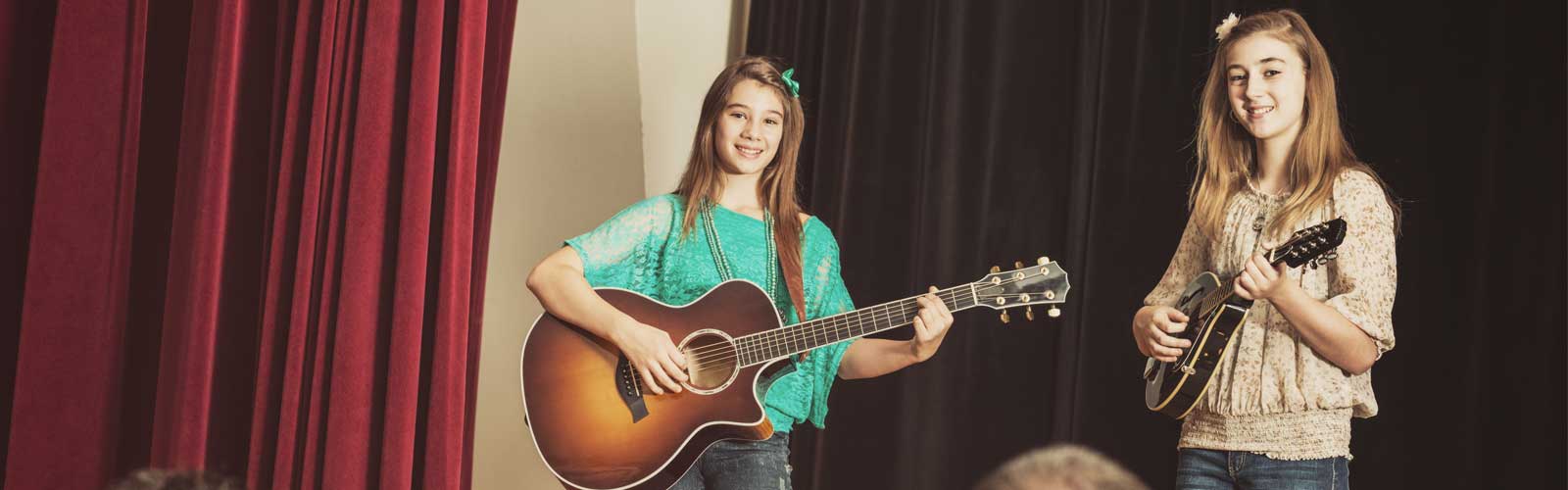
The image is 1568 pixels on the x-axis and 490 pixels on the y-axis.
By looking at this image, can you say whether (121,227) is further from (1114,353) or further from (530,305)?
(1114,353)

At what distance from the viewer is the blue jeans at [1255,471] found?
204cm

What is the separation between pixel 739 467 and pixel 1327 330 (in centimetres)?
108

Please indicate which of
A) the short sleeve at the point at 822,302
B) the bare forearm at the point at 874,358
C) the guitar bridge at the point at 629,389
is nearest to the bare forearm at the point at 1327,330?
the bare forearm at the point at 874,358

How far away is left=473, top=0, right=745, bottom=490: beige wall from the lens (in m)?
3.72

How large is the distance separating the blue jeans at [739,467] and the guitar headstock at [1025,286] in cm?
52

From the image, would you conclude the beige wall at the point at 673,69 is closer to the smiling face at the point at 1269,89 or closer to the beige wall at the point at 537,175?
the beige wall at the point at 537,175

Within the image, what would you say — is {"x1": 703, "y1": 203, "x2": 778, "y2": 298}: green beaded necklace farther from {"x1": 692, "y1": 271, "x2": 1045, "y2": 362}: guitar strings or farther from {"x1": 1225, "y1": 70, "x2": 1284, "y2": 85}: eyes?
{"x1": 1225, "y1": 70, "x2": 1284, "y2": 85}: eyes

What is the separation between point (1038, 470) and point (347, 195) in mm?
1520

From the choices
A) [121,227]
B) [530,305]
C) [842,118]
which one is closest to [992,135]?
[842,118]

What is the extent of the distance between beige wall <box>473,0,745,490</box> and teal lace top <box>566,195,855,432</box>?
126 cm

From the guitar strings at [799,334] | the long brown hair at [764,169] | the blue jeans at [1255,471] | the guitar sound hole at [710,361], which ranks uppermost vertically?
the long brown hair at [764,169]

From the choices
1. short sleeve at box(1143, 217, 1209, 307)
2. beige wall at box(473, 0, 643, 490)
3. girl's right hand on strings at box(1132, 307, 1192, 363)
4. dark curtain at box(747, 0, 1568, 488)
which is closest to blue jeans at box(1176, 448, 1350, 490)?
girl's right hand on strings at box(1132, 307, 1192, 363)

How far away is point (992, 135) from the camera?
3.52 meters

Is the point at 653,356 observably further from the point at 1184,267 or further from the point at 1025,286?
the point at 1184,267
